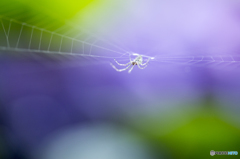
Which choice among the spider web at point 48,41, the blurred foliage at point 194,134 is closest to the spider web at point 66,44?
the spider web at point 48,41

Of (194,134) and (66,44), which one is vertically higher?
(66,44)

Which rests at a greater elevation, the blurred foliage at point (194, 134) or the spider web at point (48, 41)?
the spider web at point (48, 41)

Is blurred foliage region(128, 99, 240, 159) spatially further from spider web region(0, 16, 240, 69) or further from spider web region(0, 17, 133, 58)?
spider web region(0, 17, 133, 58)

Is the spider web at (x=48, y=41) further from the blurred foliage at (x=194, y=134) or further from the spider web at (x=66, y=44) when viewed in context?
the blurred foliage at (x=194, y=134)

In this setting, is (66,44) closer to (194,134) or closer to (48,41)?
(48,41)

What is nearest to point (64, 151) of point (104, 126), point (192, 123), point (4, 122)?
point (104, 126)

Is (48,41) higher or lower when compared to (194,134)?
higher

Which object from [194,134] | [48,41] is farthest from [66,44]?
[194,134]

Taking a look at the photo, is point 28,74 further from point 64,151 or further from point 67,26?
point 64,151

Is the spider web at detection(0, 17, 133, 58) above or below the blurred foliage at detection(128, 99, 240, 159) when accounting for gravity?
above

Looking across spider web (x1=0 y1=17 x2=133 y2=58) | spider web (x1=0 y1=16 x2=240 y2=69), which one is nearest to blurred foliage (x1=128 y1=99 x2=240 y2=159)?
spider web (x1=0 y1=16 x2=240 y2=69)

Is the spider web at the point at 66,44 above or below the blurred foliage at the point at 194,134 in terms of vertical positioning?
above
